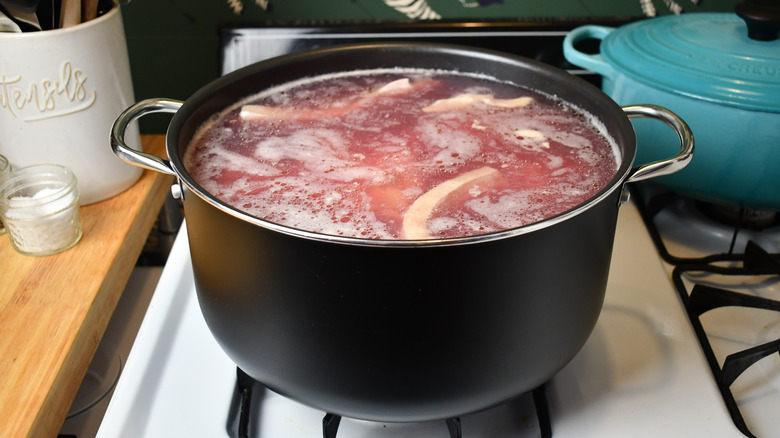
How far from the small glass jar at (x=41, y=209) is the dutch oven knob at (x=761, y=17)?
1.00m

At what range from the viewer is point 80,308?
0.93 metres

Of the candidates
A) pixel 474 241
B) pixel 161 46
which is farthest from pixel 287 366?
pixel 161 46

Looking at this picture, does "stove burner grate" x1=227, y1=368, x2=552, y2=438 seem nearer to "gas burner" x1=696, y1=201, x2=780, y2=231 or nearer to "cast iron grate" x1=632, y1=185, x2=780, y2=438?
"cast iron grate" x1=632, y1=185, x2=780, y2=438

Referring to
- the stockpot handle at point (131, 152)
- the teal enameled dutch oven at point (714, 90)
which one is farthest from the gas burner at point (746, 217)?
the stockpot handle at point (131, 152)

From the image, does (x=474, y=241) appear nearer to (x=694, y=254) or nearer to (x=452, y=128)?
(x=452, y=128)

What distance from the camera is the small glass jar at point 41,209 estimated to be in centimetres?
99

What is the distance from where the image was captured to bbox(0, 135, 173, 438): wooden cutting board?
803mm

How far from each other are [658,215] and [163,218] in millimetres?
899

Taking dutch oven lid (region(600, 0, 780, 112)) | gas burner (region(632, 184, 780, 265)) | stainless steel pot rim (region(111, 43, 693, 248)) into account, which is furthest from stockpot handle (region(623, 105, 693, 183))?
gas burner (region(632, 184, 780, 265))

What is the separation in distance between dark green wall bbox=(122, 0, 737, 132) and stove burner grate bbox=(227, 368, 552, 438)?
703 millimetres

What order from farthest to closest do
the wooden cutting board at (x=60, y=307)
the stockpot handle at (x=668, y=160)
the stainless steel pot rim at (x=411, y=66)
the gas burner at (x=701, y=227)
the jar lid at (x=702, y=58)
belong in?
the gas burner at (x=701, y=227) → the jar lid at (x=702, y=58) → the wooden cutting board at (x=60, y=307) → the stockpot handle at (x=668, y=160) → the stainless steel pot rim at (x=411, y=66)

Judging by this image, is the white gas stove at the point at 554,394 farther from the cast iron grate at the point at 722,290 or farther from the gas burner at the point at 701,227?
Answer: the gas burner at the point at 701,227

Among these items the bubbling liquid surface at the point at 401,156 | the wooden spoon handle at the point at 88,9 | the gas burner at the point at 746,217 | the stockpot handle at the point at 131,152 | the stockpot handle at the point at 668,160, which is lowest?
the gas burner at the point at 746,217

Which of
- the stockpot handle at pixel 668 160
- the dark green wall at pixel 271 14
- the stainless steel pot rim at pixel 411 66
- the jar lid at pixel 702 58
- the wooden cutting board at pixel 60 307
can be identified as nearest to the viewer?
the stainless steel pot rim at pixel 411 66
